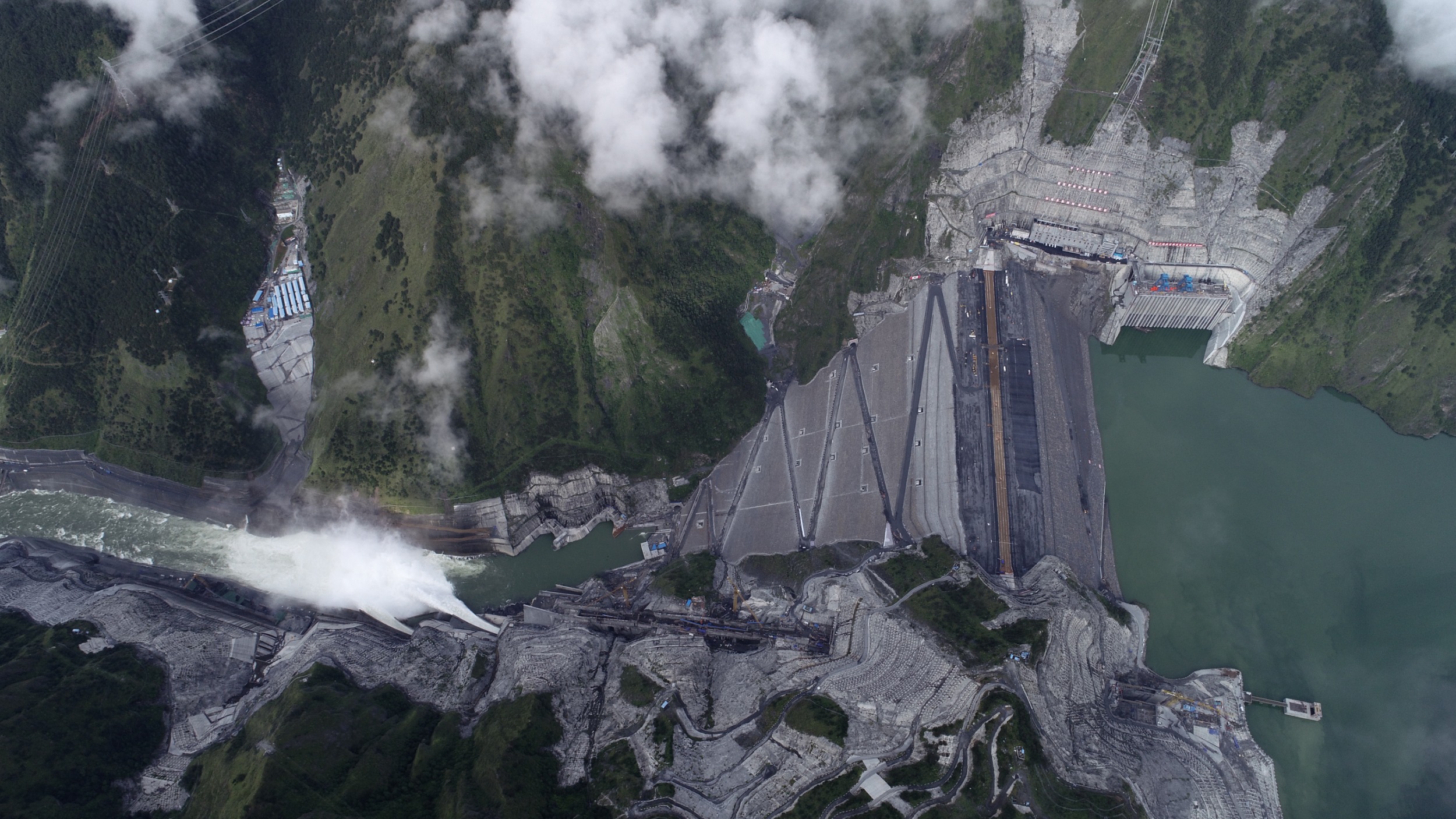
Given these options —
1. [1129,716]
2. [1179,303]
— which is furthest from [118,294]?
[1179,303]

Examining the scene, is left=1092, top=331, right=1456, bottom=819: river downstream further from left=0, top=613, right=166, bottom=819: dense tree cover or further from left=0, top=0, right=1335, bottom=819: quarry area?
left=0, top=613, right=166, bottom=819: dense tree cover

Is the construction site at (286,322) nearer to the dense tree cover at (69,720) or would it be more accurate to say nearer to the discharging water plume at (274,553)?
the discharging water plume at (274,553)

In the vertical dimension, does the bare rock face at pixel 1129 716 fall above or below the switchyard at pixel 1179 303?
below

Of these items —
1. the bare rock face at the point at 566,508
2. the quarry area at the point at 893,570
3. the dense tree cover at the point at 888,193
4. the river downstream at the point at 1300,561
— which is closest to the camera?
the quarry area at the point at 893,570

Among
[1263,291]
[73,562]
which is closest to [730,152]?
[1263,291]

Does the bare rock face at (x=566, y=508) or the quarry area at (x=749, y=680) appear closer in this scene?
the quarry area at (x=749, y=680)

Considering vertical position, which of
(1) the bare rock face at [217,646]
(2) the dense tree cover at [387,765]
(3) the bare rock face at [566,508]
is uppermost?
(3) the bare rock face at [566,508]

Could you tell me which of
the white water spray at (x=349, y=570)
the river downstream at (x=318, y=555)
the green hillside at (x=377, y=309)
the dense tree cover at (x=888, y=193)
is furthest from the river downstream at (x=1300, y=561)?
the white water spray at (x=349, y=570)
